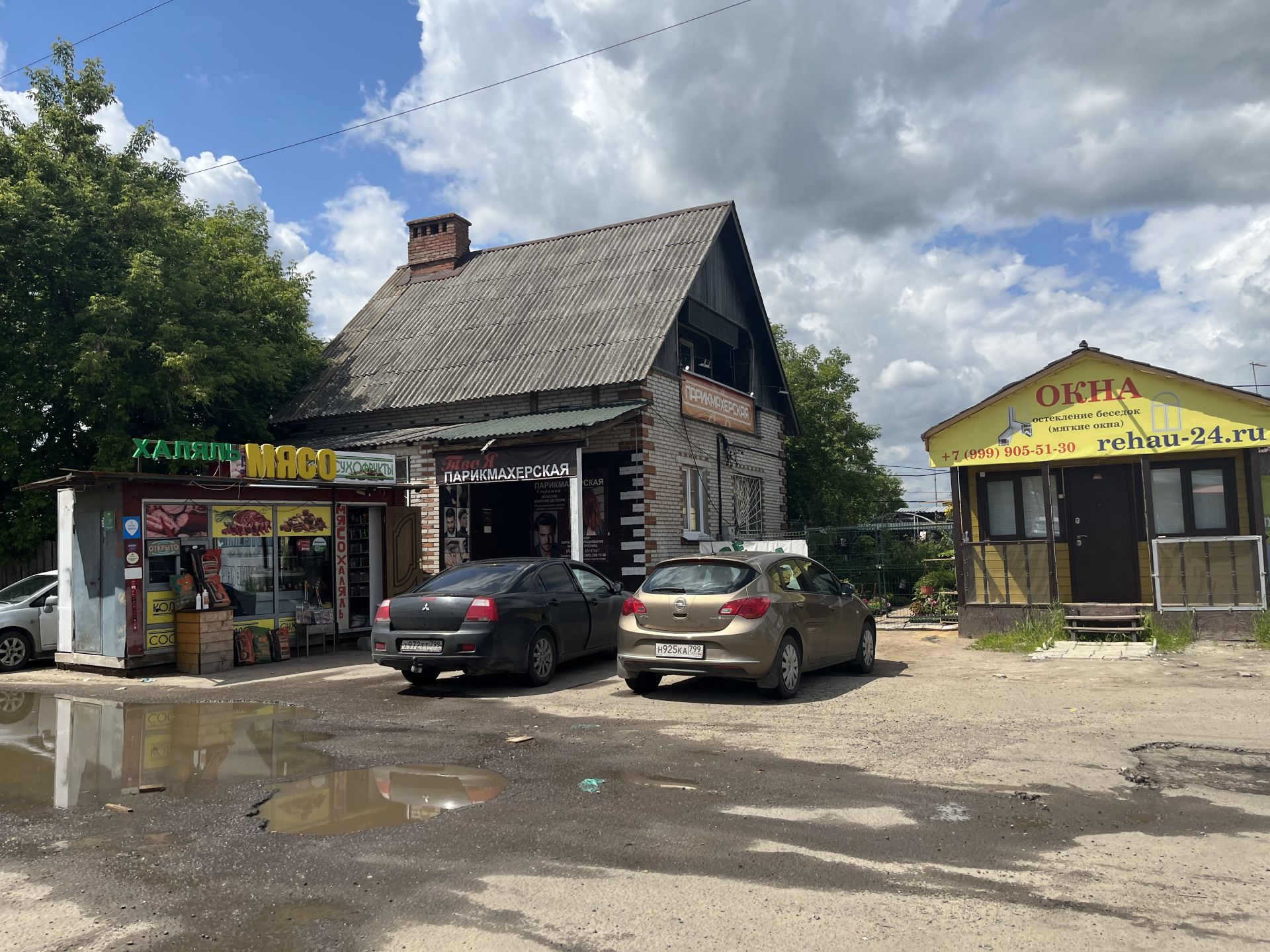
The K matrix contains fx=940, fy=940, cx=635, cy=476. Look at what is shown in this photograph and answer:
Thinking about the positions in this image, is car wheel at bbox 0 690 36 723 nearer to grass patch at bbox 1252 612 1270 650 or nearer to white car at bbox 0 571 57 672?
white car at bbox 0 571 57 672

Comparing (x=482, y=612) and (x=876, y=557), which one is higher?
(x=876, y=557)

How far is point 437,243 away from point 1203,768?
22.8m

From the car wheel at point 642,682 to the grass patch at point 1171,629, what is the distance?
6.84m

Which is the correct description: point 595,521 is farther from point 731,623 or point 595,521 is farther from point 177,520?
point 731,623

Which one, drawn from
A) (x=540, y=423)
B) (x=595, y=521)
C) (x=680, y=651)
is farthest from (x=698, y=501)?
(x=680, y=651)

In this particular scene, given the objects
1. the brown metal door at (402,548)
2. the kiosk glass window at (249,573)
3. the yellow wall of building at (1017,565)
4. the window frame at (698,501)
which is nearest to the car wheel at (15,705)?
the kiosk glass window at (249,573)

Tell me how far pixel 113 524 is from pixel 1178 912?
12.7 metres

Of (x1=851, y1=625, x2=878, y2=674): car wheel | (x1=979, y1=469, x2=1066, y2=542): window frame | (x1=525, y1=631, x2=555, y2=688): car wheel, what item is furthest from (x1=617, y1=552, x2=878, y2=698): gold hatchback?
(x1=979, y1=469, x2=1066, y2=542): window frame

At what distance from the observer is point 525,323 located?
20750 mm

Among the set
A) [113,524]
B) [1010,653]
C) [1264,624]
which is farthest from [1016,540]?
[113,524]

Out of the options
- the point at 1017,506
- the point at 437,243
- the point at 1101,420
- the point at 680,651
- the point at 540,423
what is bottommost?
the point at 680,651

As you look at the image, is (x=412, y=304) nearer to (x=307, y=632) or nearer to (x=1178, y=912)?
(x=307, y=632)

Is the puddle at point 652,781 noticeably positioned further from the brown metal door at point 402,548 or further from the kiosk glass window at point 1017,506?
the brown metal door at point 402,548

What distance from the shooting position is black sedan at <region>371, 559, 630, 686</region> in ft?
32.8
